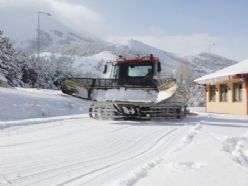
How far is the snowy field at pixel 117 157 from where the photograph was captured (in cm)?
536

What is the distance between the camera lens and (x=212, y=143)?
8531 mm

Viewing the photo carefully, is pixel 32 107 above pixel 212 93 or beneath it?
beneath

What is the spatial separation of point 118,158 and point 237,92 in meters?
21.5

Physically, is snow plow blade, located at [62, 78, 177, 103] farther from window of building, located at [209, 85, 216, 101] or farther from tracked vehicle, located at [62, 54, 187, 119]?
window of building, located at [209, 85, 216, 101]

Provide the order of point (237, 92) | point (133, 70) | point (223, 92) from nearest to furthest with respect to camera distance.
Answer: point (133, 70), point (237, 92), point (223, 92)

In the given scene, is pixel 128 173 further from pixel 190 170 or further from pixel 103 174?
pixel 190 170

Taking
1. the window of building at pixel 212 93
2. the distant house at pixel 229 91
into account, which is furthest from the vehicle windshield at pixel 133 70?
the window of building at pixel 212 93

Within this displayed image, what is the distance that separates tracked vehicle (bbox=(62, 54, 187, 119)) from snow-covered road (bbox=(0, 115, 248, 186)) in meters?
4.34

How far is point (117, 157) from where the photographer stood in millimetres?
7219

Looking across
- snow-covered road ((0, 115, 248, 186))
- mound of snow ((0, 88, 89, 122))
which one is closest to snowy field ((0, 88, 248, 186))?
snow-covered road ((0, 115, 248, 186))

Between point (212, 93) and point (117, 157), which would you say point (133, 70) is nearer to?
point (117, 157)

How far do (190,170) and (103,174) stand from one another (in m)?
1.13

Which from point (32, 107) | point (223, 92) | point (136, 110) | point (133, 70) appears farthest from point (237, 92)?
point (136, 110)

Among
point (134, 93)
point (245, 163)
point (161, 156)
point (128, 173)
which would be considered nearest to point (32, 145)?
point (161, 156)
